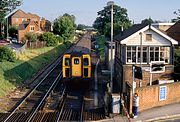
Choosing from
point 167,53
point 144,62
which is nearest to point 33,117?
point 144,62

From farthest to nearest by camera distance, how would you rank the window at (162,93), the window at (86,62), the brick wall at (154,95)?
the window at (86,62), the window at (162,93), the brick wall at (154,95)

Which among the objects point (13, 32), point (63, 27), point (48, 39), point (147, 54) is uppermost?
point (63, 27)

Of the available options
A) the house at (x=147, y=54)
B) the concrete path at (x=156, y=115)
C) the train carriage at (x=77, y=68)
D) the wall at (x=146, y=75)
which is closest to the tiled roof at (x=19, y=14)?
the train carriage at (x=77, y=68)

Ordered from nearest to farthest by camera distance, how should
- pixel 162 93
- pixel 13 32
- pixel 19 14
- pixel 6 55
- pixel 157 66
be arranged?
pixel 162 93, pixel 157 66, pixel 6 55, pixel 13 32, pixel 19 14

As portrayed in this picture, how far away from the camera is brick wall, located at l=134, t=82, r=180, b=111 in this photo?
1800 centimetres

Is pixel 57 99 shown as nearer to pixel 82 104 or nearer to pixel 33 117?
pixel 82 104

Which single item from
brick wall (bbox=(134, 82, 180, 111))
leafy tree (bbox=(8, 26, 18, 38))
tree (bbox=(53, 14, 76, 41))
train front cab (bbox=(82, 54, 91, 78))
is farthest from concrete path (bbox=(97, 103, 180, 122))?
tree (bbox=(53, 14, 76, 41))

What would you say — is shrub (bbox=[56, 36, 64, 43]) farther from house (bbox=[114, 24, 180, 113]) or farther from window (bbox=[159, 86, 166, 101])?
window (bbox=[159, 86, 166, 101])

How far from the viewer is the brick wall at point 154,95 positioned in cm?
1800

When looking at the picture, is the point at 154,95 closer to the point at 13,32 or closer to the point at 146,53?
the point at 146,53

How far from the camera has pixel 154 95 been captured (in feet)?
61.4

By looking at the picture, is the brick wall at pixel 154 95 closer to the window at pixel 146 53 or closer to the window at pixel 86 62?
the window at pixel 146 53

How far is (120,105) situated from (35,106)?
17.9 ft

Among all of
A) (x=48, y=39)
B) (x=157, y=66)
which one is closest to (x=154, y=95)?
(x=157, y=66)
